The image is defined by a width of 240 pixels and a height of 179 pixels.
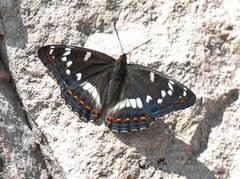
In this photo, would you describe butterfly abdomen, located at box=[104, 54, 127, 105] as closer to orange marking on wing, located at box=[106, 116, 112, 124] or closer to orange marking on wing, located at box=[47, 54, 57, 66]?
orange marking on wing, located at box=[106, 116, 112, 124]

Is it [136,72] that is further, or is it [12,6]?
[12,6]

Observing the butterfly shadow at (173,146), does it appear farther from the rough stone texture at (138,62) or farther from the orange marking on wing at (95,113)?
the orange marking on wing at (95,113)

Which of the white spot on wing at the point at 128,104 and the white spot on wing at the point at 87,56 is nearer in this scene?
the white spot on wing at the point at 128,104

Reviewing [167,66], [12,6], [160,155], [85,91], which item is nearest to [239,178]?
[160,155]

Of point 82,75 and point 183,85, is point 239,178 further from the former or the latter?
point 82,75

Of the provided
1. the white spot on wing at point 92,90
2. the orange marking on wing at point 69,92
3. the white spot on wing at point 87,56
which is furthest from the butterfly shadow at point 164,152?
the white spot on wing at point 87,56

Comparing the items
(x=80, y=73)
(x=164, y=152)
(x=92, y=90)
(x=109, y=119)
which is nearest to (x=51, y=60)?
(x=80, y=73)

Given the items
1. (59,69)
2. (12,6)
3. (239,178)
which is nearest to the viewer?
(239,178)

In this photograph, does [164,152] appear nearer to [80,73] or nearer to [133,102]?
[133,102]
